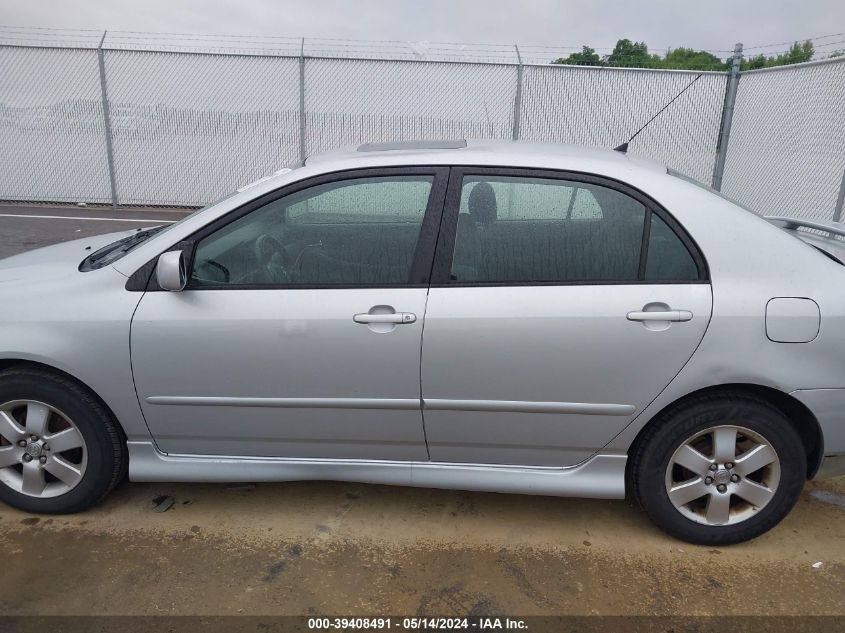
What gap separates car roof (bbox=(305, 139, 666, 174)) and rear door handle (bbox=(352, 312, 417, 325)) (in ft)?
2.18

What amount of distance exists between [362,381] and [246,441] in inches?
24.5

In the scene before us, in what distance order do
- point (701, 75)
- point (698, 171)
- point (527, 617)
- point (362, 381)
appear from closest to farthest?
point (527, 617), point (362, 381), point (701, 75), point (698, 171)

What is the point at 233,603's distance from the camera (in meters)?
2.37

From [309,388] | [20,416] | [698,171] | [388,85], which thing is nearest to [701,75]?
[698,171]

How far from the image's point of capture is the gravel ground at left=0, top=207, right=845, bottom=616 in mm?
2393

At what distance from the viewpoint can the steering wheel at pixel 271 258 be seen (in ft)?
8.70

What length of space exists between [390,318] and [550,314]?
630 millimetres

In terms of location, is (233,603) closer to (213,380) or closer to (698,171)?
(213,380)

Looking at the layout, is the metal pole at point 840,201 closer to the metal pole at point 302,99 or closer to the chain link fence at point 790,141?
the chain link fence at point 790,141

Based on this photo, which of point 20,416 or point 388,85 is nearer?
point 20,416

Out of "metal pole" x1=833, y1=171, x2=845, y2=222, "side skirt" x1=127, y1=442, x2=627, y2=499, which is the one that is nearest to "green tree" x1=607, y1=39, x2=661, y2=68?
"metal pole" x1=833, y1=171, x2=845, y2=222

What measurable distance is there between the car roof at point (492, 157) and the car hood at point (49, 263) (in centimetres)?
123

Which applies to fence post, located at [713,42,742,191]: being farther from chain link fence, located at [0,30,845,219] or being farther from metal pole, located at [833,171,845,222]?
metal pole, located at [833,171,845,222]

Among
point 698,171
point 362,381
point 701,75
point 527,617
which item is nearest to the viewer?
point 527,617
